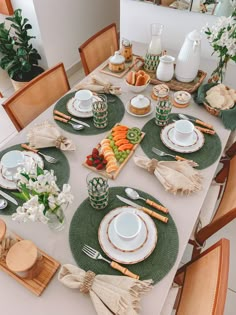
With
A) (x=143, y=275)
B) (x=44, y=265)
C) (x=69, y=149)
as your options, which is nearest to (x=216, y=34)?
(x=69, y=149)

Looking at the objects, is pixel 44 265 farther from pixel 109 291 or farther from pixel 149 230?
pixel 149 230

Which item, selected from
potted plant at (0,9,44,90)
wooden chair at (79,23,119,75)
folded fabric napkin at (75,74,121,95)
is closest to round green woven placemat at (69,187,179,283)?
folded fabric napkin at (75,74,121,95)

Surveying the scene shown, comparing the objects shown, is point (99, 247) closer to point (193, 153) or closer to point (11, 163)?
point (11, 163)

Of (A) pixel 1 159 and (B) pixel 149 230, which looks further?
(A) pixel 1 159

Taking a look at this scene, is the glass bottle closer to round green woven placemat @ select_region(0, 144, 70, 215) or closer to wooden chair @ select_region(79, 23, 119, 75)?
round green woven placemat @ select_region(0, 144, 70, 215)

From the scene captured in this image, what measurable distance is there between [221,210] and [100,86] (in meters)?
0.85

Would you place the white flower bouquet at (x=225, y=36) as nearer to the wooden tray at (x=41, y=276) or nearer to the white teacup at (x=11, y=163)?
the white teacup at (x=11, y=163)

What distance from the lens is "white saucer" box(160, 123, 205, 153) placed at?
1.17 meters

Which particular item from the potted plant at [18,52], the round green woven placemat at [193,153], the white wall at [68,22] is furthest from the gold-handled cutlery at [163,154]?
the white wall at [68,22]

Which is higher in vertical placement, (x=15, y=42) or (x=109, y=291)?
(x=109, y=291)

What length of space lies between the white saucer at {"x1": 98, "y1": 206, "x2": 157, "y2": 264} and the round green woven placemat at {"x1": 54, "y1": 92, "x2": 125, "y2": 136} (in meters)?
0.45

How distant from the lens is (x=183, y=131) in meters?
1.17

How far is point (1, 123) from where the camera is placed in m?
2.43

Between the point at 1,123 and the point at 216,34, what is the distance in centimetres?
191
